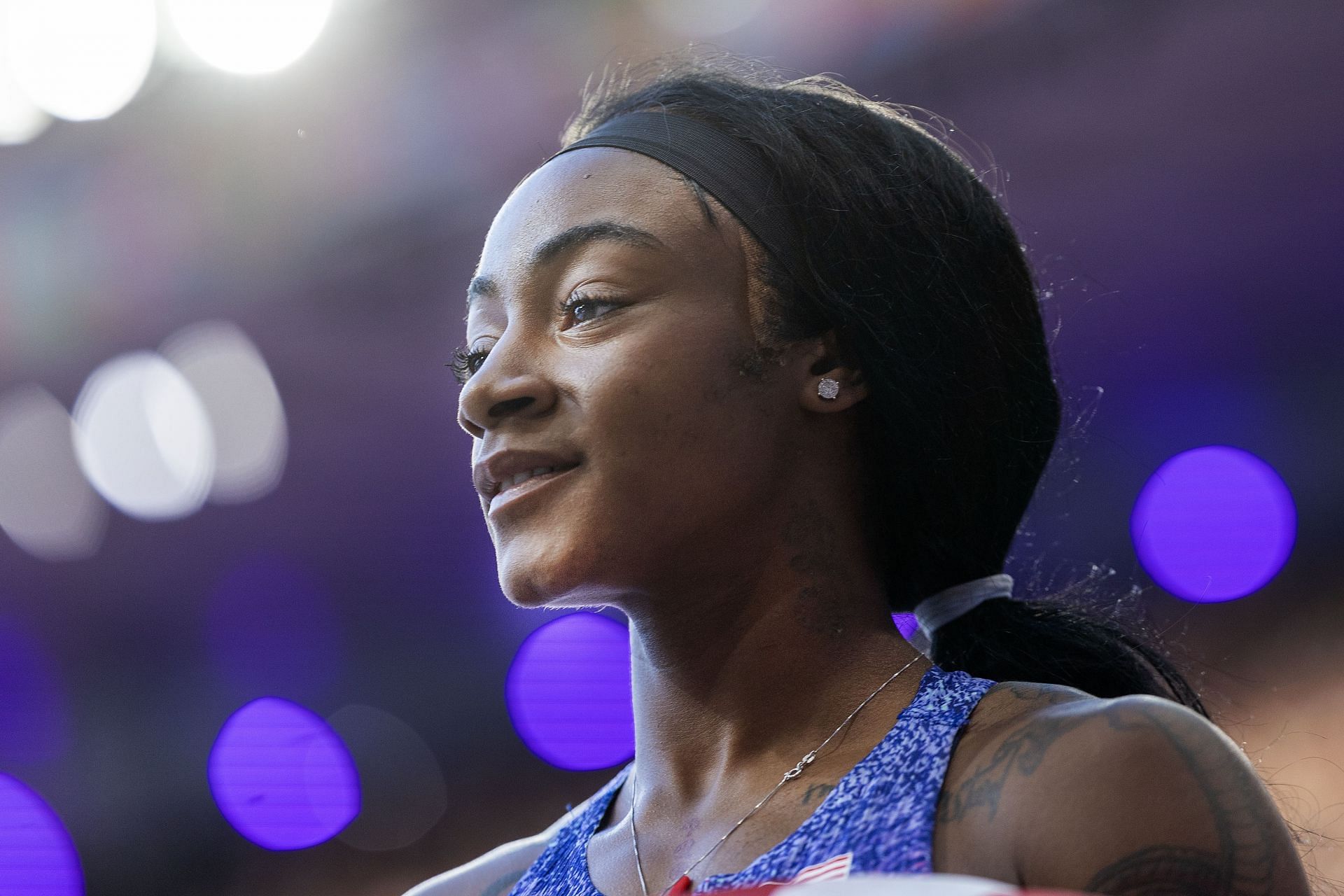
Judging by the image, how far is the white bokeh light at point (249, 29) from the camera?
424 centimetres

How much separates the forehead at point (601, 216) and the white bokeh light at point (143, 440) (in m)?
3.54

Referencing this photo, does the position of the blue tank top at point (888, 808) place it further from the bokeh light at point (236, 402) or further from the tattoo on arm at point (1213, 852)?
the bokeh light at point (236, 402)

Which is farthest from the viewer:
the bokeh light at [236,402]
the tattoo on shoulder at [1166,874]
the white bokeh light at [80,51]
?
the bokeh light at [236,402]

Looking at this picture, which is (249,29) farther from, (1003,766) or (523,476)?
(1003,766)

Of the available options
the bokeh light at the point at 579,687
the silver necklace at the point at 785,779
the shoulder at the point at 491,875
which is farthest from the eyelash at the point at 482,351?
the bokeh light at the point at 579,687

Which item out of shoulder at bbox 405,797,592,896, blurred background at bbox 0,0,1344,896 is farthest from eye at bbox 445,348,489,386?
blurred background at bbox 0,0,1344,896

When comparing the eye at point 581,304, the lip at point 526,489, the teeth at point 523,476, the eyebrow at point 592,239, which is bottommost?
the lip at point 526,489

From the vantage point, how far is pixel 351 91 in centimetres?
450

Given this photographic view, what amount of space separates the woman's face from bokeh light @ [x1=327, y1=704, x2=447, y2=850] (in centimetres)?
406

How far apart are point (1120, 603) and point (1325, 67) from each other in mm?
2388

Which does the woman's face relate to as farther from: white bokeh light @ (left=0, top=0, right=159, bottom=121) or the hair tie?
white bokeh light @ (left=0, top=0, right=159, bottom=121)

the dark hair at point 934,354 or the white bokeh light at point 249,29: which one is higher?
the white bokeh light at point 249,29

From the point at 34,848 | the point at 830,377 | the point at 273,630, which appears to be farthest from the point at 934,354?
the point at 34,848

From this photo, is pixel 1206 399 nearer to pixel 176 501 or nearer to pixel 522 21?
pixel 522 21
